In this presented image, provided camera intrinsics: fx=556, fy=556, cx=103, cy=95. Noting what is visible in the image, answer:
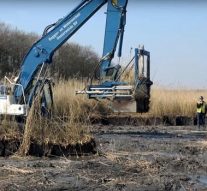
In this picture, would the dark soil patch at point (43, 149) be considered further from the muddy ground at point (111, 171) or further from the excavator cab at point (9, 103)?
the excavator cab at point (9, 103)

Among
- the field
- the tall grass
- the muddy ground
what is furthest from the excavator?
the tall grass

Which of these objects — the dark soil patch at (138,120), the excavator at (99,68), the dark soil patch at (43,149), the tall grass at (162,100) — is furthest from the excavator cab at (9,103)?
the dark soil patch at (138,120)

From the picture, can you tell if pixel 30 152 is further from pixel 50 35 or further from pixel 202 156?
pixel 50 35

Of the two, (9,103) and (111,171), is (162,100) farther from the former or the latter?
(111,171)

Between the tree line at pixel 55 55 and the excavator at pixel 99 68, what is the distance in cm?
2345

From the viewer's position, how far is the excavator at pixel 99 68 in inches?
667

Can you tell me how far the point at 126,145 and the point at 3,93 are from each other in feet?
13.7

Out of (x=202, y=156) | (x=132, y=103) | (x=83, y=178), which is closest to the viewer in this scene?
(x=83, y=178)

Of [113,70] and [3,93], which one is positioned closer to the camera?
[3,93]

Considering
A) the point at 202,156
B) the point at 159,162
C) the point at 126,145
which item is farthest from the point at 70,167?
the point at 126,145

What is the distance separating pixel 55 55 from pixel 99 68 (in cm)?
2754

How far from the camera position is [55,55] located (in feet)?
150

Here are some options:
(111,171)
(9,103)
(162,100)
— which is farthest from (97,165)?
(162,100)

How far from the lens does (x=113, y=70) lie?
18.5 m
